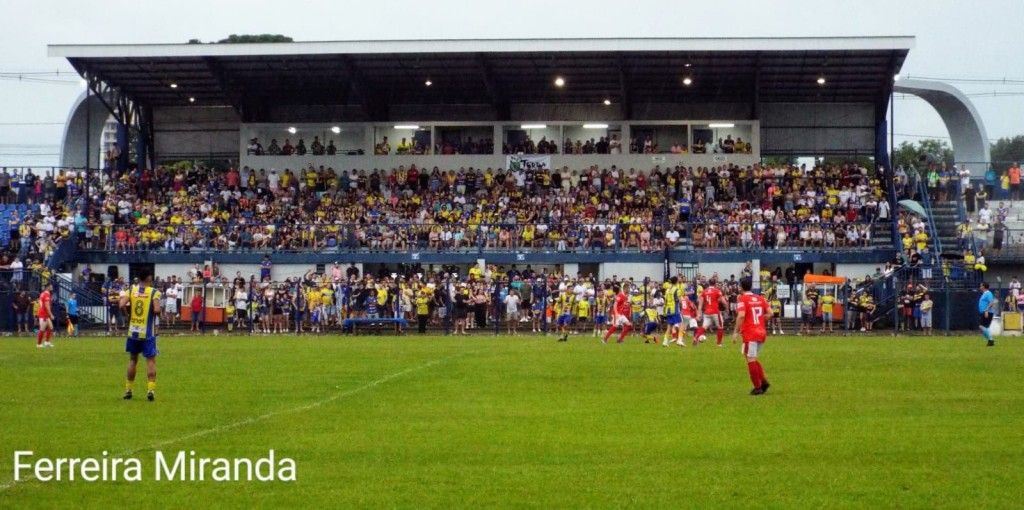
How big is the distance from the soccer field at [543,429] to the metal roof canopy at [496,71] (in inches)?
1047

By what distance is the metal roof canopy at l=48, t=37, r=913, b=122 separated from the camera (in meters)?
53.7

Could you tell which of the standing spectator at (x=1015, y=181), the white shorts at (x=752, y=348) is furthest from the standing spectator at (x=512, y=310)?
the white shorts at (x=752, y=348)

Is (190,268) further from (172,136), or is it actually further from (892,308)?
(892,308)

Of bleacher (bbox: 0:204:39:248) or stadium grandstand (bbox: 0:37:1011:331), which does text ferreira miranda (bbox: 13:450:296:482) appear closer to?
stadium grandstand (bbox: 0:37:1011:331)

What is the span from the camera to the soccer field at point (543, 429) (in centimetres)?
1163

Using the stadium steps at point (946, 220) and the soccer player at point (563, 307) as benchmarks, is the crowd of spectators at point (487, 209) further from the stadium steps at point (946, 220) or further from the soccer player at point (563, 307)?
the soccer player at point (563, 307)

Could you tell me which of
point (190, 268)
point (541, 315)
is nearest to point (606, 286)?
point (541, 315)

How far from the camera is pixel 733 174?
5750 centimetres

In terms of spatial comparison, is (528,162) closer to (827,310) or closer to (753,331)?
(827,310)

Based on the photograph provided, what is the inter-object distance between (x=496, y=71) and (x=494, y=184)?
5087 mm

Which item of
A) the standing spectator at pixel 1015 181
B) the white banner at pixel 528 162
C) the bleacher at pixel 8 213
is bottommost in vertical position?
the bleacher at pixel 8 213

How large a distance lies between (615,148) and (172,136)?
2238 cm

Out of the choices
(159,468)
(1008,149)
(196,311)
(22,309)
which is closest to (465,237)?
(196,311)

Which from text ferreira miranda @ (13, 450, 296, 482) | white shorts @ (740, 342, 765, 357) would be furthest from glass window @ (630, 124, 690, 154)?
text ferreira miranda @ (13, 450, 296, 482)
